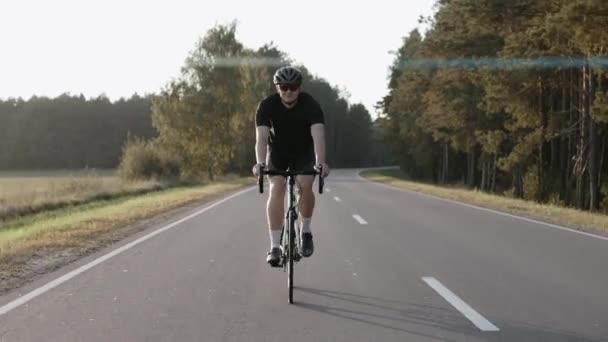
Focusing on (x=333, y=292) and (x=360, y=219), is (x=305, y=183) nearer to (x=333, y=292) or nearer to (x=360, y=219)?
(x=333, y=292)

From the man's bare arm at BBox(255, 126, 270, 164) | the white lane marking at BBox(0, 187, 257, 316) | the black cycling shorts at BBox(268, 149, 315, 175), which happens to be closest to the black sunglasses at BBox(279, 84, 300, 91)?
the man's bare arm at BBox(255, 126, 270, 164)

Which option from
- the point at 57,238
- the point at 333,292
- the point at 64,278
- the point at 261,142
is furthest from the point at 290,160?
the point at 57,238

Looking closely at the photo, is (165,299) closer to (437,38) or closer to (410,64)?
(437,38)

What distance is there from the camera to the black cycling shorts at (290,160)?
6.40 meters

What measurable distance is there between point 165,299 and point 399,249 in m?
4.36

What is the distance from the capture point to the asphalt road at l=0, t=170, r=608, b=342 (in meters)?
5.06

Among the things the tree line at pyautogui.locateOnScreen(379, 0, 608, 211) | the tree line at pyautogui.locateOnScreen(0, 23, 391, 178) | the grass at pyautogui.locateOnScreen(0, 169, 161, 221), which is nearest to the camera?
the grass at pyautogui.locateOnScreen(0, 169, 161, 221)

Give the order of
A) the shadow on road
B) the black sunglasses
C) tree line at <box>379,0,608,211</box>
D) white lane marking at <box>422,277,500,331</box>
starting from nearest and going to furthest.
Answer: the shadow on road
white lane marking at <box>422,277,500,331</box>
the black sunglasses
tree line at <box>379,0,608,211</box>

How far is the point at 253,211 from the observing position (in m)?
16.9

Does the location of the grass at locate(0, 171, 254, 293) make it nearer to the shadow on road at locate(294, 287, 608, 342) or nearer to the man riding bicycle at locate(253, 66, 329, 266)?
the man riding bicycle at locate(253, 66, 329, 266)

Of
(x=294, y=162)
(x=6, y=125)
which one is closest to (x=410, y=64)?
(x=294, y=162)

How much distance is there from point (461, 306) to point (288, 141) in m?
2.22

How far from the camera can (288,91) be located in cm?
609

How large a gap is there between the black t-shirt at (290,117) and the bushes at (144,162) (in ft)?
111
